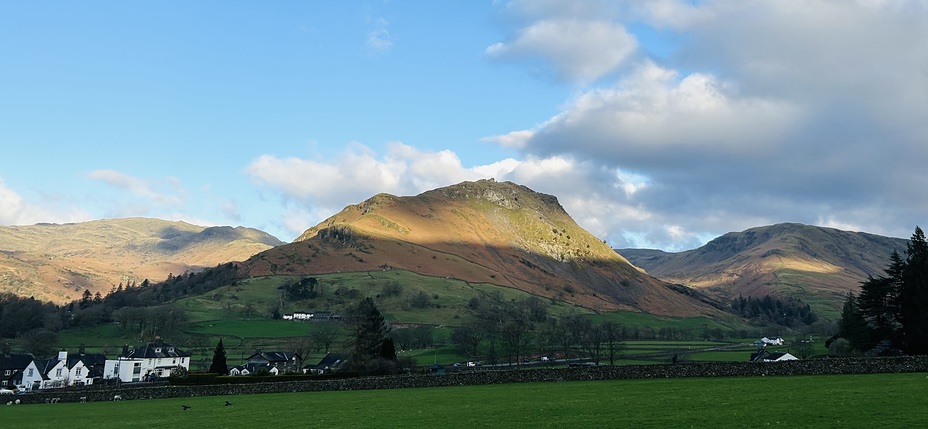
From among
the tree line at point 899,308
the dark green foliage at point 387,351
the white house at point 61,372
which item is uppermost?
the tree line at point 899,308

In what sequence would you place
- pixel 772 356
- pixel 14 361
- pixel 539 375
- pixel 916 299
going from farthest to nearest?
pixel 14 361 → pixel 772 356 → pixel 916 299 → pixel 539 375

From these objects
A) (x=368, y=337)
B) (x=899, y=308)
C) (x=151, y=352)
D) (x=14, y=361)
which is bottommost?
(x=14, y=361)

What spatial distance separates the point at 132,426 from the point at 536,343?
12318 centimetres

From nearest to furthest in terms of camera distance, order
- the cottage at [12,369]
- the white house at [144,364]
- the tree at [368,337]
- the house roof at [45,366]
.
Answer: the tree at [368,337] → the cottage at [12,369] → the house roof at [45,366] → the white house at [144,364]

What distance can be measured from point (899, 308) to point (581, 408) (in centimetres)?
5570

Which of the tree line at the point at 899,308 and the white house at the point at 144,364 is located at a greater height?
the tree line at the point at 899,308

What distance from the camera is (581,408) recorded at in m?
36.7

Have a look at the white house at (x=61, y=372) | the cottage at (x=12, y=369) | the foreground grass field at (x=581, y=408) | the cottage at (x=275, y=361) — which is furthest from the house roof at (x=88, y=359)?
the foreground grass field at (x=581, y=408)

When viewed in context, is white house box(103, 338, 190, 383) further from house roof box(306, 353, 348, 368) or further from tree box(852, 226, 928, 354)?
tree box(852, 226, 928, 354)

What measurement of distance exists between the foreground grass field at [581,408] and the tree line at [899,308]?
78.7ft

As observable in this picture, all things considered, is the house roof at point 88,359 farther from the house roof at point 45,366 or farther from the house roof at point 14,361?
the house roof at point 14,361

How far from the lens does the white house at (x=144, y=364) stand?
11969 centimetres

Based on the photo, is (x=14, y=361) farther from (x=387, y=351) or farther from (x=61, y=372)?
(x=387, y=351)

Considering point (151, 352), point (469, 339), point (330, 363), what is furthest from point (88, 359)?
point (469, 339)
